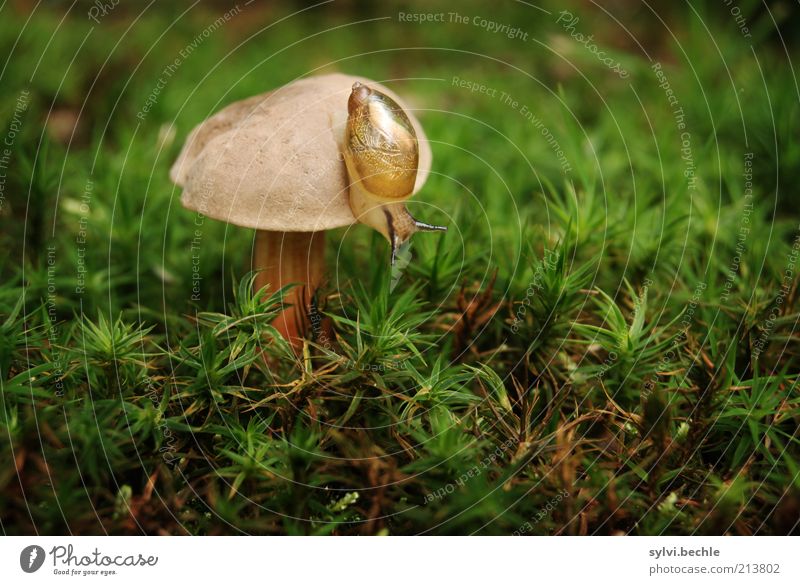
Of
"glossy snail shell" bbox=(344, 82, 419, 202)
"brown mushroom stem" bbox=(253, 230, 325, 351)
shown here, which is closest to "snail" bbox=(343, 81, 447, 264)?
"glossy snail shell" bbox=(344, 82, 419, 202)

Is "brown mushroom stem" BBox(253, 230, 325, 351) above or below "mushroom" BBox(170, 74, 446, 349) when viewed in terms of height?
below

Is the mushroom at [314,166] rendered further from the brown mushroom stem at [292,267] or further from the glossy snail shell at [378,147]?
the brown mushroom stem at [292,267]

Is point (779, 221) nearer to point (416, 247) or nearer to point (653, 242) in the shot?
point (653, 242)

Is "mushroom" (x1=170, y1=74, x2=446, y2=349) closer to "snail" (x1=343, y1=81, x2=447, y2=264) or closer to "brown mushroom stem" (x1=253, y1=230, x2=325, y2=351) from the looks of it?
"snail" (x1=343, y1=81, x2=447, y2=264)

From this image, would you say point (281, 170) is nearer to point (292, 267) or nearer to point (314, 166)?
point (314, 166)

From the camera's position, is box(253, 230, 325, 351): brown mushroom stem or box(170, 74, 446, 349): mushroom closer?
box(170, 74, 446, 349): mushroom

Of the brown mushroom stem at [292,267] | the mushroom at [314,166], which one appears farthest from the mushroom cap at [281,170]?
the brown mushroom stem at [292,267]

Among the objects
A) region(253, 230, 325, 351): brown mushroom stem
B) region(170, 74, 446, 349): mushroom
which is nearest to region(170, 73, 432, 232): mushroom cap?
region(170, 74, 446, 349): mushroom
